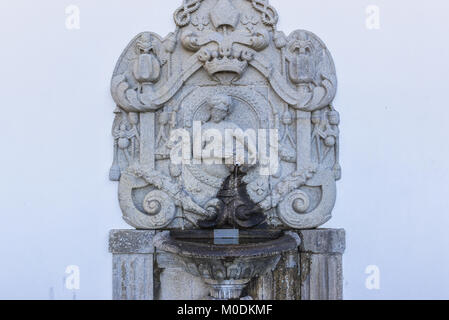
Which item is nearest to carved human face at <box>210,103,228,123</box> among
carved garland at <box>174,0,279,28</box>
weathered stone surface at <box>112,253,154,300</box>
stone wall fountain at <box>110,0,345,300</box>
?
stone wall fountain at <box>110,0,345,300</box>

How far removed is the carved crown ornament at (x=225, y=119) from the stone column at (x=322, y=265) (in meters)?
0.13

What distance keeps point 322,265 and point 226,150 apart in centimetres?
111

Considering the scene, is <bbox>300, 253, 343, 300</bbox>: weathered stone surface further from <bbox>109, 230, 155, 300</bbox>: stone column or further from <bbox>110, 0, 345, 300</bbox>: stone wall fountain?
<bbox>109, 230, 155, 300</bbox>: stone column

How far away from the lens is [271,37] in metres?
3.70

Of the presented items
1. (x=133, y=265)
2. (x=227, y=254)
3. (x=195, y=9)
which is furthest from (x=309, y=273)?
(x=195, y=9)

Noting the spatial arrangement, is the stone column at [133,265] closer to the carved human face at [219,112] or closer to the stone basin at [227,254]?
the stone basin at [227,254]

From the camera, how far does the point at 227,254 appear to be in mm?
3117

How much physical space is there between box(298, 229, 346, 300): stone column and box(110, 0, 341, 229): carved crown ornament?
5.0 inches

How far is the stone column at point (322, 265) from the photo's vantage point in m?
3.56

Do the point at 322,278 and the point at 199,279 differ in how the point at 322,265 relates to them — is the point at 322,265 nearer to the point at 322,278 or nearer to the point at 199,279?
the point at 322,278

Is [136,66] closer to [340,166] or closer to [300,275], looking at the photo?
[340,166]
